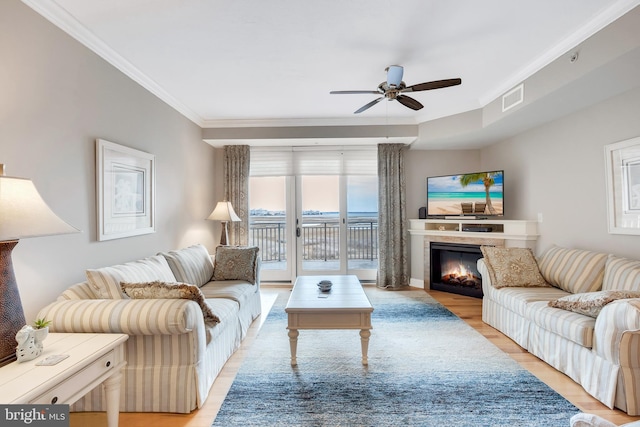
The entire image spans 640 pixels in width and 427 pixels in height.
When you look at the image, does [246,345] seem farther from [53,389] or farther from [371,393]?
[53,389]

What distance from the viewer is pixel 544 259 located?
3.54 meters

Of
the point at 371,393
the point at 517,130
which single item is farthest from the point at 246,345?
the point at 517,130

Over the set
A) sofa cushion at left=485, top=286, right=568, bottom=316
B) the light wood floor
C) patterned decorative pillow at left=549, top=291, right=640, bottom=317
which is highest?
patterned decorative pillow at left=549, top=291, right=640, bottom=317

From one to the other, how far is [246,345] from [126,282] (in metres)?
1.30

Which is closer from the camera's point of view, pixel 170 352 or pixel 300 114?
pixel 170 352

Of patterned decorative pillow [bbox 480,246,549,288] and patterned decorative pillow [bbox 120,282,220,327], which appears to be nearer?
patterned decorative pillow [bbox 120,282,220,327]

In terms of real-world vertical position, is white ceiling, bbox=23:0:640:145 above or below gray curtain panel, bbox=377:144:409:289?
above

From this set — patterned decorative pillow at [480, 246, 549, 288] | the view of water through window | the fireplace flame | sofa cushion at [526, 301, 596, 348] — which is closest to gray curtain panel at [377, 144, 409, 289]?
the view of water through window

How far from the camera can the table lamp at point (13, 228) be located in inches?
54.1

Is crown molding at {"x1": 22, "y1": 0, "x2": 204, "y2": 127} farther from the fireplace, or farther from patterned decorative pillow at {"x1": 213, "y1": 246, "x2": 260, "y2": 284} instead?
the fireplace

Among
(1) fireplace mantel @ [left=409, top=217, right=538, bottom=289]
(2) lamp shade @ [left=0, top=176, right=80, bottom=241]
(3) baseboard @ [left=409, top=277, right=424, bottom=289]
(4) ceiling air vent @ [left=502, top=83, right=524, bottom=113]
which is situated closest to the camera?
(2) lamp shade @ [left=0, top=176, right=80, bottom=241]
